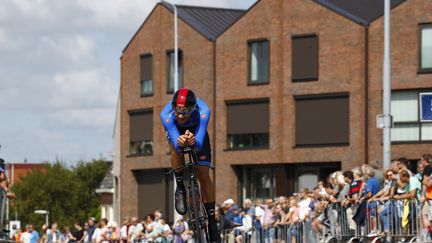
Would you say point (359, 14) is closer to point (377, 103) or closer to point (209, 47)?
point (377, 103)

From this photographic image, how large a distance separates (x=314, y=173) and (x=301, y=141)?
1626 mm

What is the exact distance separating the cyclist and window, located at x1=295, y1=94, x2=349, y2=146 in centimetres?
3765

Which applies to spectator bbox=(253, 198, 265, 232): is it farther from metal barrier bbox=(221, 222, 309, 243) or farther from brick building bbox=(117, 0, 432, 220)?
brick building bbox=(117, 0, 432, 220)

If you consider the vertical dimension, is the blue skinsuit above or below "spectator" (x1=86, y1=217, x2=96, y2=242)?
above

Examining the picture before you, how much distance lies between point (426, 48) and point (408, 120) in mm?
3201

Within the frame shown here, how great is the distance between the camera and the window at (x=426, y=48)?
50.6 meters

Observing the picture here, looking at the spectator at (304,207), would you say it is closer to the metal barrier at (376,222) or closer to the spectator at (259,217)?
the spectator at (259,217)

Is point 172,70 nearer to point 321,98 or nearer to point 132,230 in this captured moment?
point 321,98

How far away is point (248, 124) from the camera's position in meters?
58.0

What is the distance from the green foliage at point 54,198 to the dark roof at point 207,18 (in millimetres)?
50143

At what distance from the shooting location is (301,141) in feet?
182

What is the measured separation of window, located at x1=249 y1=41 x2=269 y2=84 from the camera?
5709cm

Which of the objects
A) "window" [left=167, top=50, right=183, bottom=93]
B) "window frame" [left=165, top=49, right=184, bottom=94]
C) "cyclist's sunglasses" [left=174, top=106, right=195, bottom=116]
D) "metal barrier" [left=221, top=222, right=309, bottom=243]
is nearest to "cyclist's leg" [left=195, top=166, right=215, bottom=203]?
"cyclist's sunglasses" [left=174, top=106, right=195, bottom=116]

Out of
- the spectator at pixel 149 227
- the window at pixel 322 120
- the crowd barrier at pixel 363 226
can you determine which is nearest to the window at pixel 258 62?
the window at pixel 322 120
